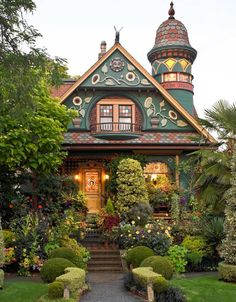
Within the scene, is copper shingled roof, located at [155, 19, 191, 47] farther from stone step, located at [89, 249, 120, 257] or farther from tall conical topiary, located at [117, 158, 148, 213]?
stone step, located at [89, 249, 120, 257]

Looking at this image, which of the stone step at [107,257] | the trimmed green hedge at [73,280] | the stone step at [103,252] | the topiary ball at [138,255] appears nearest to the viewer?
the trimmed green hedge at [73,280]

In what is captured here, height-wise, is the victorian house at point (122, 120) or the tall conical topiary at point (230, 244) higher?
the victorian house at point (122, 120)

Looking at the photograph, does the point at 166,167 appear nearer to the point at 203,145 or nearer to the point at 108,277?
the point at 203,145

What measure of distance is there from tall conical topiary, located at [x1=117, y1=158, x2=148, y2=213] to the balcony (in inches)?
67.8

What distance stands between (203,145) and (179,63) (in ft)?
19.5

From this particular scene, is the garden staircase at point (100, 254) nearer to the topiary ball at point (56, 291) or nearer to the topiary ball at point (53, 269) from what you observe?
the topiary ball at point (53, 269)

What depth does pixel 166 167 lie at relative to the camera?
23.0 meters

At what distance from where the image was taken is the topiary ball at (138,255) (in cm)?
1367

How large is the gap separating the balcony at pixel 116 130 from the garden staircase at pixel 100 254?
5.08 metres

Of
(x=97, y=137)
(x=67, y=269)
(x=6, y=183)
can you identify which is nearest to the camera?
(x=67, y=269)

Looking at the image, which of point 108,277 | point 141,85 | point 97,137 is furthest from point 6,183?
point 141,85

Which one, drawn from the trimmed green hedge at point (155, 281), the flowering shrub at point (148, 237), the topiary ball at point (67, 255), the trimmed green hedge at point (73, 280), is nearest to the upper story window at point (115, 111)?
the flowering shrub at point (148, 237)

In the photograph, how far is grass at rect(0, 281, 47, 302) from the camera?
10.9 meters

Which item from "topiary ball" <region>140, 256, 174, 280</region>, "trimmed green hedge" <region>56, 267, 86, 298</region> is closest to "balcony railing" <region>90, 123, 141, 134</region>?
"topiary ball" <region>140, 256, 174, 280</region>
